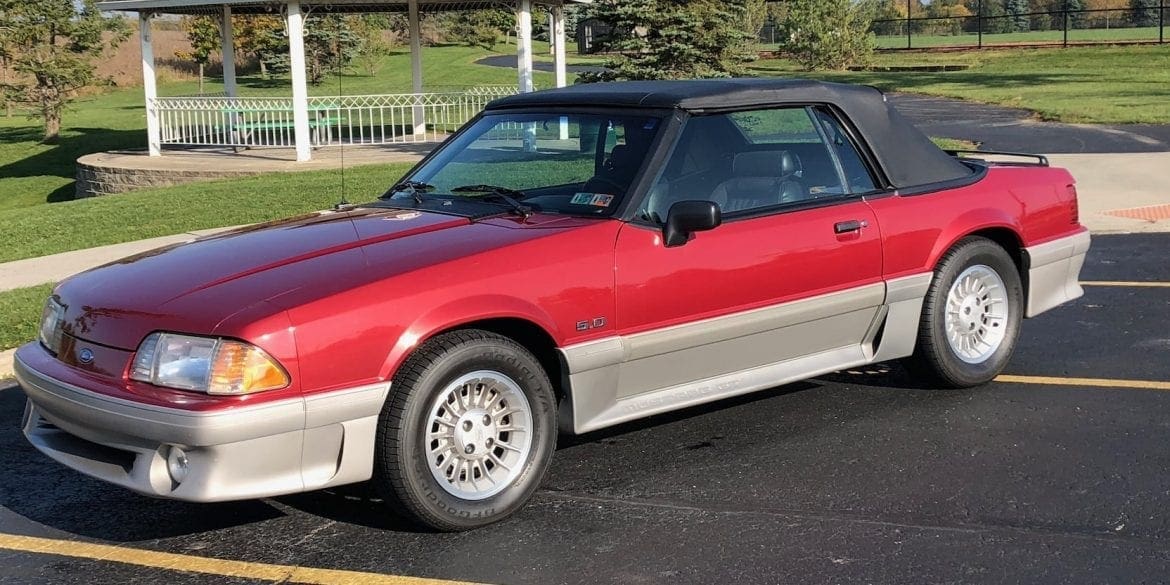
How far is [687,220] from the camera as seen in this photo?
4.79 metres

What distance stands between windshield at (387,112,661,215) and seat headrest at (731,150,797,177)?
525 mm

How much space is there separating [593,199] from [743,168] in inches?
33.4

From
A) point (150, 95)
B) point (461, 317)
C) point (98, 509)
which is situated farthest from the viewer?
point (150, 95)

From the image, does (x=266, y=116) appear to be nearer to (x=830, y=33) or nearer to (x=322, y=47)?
(x=322, y=47)

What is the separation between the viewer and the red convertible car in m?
4.03

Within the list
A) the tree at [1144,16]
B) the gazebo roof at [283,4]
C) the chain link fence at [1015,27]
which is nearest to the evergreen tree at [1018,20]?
the chain link fence at [1015,27]

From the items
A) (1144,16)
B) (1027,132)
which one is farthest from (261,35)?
(1144,16)

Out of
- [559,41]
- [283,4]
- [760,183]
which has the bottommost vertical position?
[760,183]

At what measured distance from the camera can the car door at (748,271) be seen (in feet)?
15.9

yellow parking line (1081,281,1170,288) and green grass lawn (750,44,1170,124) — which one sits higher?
green grass lawn (750,44,1170,124)

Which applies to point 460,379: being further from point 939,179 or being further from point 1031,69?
point 1031,69

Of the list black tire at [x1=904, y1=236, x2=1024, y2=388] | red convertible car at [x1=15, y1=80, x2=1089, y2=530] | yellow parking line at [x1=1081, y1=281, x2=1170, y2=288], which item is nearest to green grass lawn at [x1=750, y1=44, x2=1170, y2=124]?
yellow parking line at [x1=1081, y1=281, x2=1170, y2=288]

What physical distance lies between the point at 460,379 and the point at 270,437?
0.71 m

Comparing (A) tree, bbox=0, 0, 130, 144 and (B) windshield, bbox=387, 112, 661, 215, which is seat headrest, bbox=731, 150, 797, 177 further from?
(A) tree, bbox=0, 0, 130, 144
